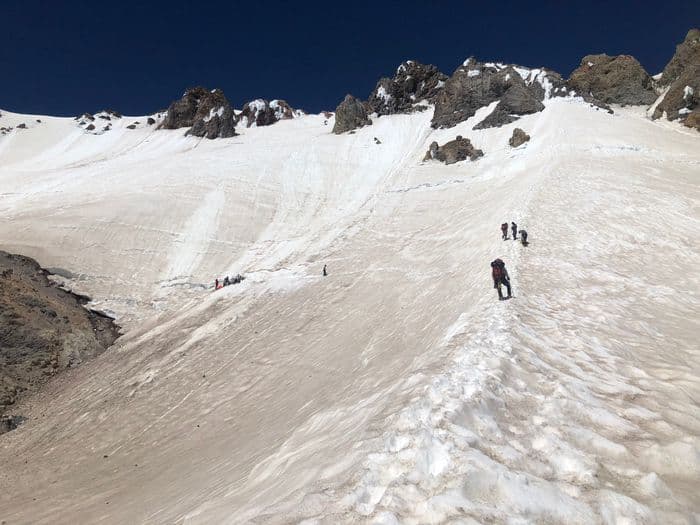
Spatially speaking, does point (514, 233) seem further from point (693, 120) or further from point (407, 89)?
point (407, 89)

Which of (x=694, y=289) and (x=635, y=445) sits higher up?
(x=635, y=445)

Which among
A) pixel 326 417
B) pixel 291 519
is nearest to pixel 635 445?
pixel 291 519

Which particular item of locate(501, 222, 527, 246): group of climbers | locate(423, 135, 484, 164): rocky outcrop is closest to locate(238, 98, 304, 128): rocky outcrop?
locate(423, 135, 484, 164): rocky outcrop

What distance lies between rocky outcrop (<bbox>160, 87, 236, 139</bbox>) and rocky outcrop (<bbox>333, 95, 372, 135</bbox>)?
2106cm

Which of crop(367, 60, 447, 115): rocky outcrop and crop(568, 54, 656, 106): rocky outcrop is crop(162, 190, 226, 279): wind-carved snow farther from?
crop(568, 54, 656, 106): rocky outcrop

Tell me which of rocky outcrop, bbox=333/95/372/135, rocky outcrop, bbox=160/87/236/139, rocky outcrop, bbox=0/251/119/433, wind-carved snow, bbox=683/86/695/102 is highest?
rocky outcrop, bbox=160/87/236/139

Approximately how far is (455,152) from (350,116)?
27719mm

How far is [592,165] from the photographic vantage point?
28.8 meters

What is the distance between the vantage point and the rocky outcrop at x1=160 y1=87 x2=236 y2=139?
73938mm

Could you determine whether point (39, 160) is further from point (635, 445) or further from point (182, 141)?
→ point (635, 445)

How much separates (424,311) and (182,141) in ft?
229

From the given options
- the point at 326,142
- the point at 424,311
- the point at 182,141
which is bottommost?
the point at 424,311

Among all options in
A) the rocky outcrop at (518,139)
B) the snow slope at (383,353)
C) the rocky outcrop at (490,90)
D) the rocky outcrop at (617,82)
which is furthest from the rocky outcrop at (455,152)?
the rocky outcrop at (617,82)

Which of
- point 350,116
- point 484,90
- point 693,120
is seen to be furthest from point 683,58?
point 350,116
